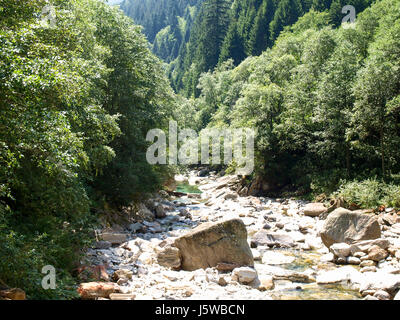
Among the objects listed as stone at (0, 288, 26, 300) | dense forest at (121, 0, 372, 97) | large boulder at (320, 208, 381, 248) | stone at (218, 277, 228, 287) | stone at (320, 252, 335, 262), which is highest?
dense forest at (121, 0, 372, 97)

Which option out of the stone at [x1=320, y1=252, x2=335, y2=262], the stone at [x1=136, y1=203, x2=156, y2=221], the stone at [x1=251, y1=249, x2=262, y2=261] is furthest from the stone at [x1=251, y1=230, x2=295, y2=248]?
the stone at [x1=136, y1=203, x2=156, y2=221]

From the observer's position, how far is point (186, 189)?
3419 centimetres

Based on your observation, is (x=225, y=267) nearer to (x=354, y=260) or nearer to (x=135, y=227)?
(x=354, y=260)

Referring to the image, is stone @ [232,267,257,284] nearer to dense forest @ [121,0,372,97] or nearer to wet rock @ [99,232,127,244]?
wet rock @ [99,232,127,244]

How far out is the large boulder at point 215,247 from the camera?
10.6 meters

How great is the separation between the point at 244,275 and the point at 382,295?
3.39 meters

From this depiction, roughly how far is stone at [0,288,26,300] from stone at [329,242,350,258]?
938 cm

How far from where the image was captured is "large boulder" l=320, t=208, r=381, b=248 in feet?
39.5

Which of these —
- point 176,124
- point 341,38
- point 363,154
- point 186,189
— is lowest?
point 186,189

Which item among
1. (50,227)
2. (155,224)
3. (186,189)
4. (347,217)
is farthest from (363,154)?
(50,227)

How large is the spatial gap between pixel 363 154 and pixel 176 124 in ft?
46.3

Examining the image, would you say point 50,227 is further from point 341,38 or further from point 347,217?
point 341,38

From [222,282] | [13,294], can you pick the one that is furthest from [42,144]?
[222,282]

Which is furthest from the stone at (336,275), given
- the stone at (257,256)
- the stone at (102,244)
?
the stone at (102,244)
